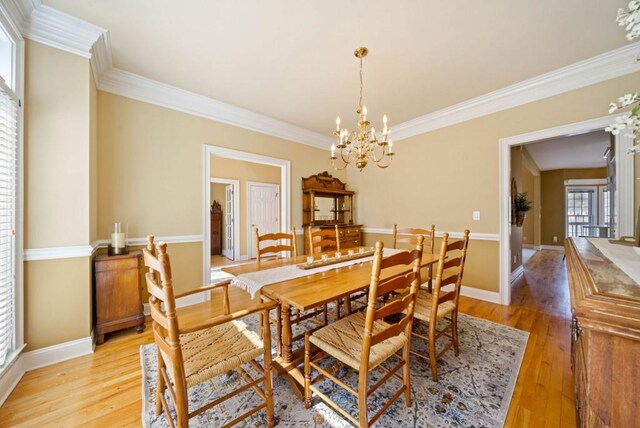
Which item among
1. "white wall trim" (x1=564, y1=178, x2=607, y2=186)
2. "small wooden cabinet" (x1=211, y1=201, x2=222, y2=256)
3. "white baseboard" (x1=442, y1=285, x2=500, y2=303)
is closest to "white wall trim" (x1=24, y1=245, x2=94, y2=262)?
"white baseboard" (x1=442, y1=285, x2=500, y2=303)

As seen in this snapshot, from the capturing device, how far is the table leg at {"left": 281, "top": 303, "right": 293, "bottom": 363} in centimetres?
155

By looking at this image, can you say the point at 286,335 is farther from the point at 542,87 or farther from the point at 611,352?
the point at 542,87

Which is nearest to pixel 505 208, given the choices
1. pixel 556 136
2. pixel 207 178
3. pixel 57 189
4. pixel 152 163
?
pixel 556 136

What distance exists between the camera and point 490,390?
159 cm

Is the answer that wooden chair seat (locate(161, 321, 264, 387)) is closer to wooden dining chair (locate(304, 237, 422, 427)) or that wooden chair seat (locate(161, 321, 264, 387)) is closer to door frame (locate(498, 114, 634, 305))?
wooden dining chair (locate(304, 237, 422, 427))

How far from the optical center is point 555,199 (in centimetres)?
742

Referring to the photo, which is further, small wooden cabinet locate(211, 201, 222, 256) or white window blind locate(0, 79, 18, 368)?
small wooden cabinet locate(211, 201, 222, 256)

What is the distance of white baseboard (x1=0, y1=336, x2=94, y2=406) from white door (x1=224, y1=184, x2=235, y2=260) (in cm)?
422

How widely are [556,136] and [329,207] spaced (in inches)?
133

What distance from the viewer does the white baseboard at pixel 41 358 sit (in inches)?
62.5

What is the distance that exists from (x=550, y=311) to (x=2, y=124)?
536 centimetres

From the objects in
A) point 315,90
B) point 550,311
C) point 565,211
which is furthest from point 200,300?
point 565,211

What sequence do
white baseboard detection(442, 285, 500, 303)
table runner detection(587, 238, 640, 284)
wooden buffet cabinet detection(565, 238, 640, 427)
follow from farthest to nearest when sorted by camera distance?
white baseboard detection(442, 285, 500, 303) → table runner detection(587, 238, 640, 284) → wooden buffet cabinet detection(565, 238, 640, 427)

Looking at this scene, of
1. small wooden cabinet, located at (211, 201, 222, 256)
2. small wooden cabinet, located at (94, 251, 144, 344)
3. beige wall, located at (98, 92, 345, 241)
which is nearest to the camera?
small wooden cabinet, located at (94, 251, 144, 344)
